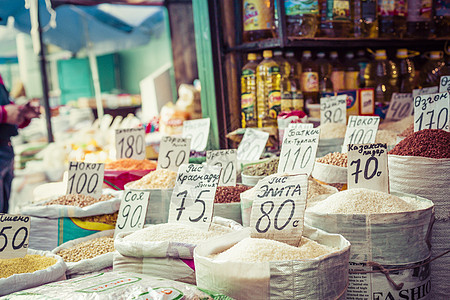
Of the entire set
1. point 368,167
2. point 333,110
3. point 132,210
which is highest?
point 333,110

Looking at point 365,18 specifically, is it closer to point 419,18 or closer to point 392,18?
point 392,18

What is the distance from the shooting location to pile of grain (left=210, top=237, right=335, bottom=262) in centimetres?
93

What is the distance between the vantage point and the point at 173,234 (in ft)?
3.80

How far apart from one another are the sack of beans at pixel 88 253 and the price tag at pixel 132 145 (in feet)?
2.35

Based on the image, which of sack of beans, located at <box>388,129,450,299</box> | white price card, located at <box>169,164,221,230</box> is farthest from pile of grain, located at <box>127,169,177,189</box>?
sack of beans, located at <box>388,129,450,299</box>

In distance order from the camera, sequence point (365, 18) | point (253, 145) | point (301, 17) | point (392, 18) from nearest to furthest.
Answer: point (253, 145), point (301, 17), point (365, 18), point (392, 18)

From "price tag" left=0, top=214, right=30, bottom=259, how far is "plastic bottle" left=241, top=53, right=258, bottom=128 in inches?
58.5

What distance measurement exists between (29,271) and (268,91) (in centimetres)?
163

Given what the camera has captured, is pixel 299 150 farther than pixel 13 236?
Yes

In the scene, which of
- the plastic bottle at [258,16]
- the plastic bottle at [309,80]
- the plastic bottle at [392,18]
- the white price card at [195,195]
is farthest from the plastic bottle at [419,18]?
the white price card at [195,195]

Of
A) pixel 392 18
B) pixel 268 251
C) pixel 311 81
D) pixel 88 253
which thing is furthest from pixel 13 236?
pixel 392 18

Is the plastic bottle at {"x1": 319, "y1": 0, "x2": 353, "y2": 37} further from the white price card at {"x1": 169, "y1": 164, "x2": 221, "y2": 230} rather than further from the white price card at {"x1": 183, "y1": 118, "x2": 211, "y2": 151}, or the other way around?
the white price card at {"x1": 169, "y1": 164, "x2": 221, "y2": 230}

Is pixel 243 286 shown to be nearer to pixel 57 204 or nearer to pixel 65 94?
pixel 57 204

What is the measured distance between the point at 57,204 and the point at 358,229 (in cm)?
107
